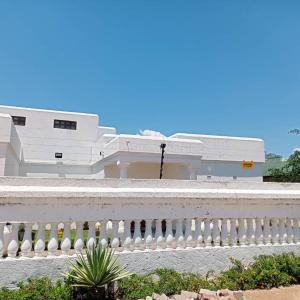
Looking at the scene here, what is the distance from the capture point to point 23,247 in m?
4.07

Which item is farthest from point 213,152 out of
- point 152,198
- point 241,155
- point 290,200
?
point 152,198

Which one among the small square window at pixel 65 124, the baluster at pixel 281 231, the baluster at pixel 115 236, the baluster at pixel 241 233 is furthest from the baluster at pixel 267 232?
the small square window at pixel 65 124

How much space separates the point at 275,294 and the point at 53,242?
329 centimetres

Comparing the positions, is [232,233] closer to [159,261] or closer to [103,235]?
[159,261]

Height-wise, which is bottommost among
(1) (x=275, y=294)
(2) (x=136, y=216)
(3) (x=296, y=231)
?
(1) (x=275, y=294)

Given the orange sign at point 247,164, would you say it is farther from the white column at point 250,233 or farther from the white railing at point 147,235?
the white column at point 250,233

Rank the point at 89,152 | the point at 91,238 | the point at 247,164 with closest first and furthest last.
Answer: the point at 91,238
the point at 247,164
the point at 89,152

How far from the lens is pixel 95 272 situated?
373 centimetres

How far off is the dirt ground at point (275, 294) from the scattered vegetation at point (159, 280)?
0.13 m

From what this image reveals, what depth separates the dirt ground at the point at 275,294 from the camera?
4.34 metres

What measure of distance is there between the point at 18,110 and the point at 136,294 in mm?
20864

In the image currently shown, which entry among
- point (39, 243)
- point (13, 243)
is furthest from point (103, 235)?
point (13, 243)

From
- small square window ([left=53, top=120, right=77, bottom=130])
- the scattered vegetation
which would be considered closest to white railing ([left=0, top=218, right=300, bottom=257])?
the scattered vegetation

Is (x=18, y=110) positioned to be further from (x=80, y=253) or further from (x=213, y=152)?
(x=80, y=253)
